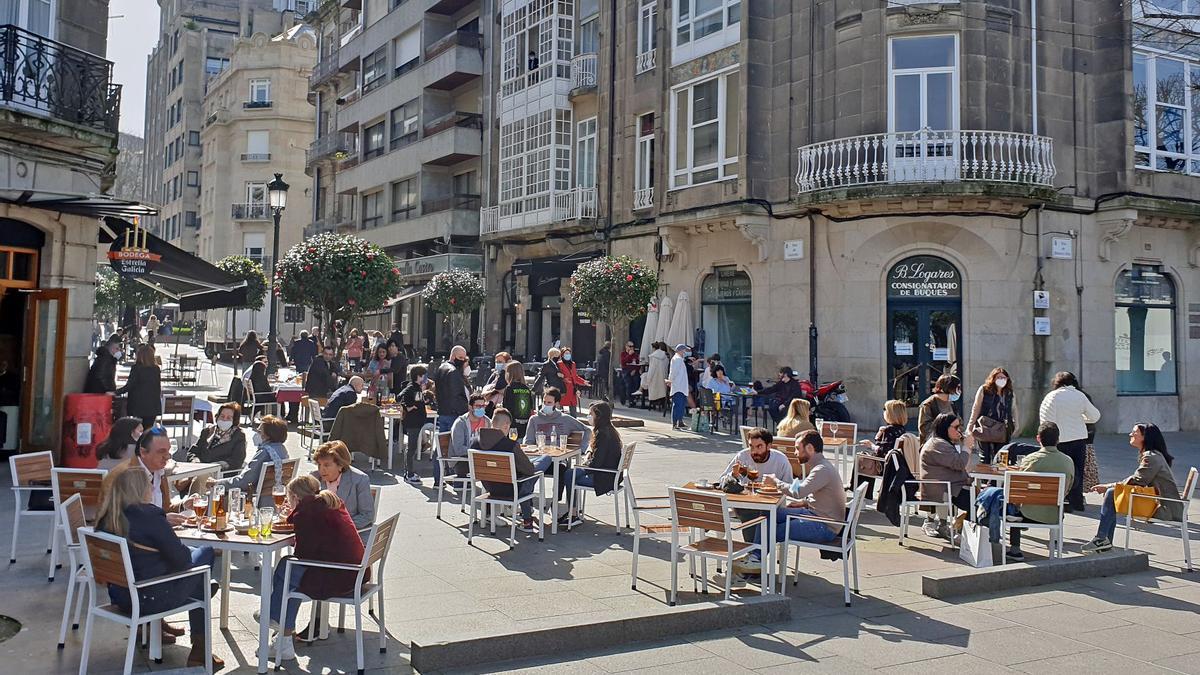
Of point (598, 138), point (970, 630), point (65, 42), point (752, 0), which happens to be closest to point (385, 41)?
point (598, 138)

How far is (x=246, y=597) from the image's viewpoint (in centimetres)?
687

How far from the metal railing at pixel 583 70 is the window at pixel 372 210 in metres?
14.1

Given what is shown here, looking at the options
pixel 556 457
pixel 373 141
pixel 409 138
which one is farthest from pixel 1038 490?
pixel 373 141

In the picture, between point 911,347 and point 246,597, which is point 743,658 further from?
point 911,347

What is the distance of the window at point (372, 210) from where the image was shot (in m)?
38.2

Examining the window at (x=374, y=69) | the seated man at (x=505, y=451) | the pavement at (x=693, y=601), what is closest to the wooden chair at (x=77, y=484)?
the pavement at (x=693, y=601)

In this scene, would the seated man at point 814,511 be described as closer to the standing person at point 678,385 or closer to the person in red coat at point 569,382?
the person in red coat at point 569,382

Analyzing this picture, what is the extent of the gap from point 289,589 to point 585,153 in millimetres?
22193

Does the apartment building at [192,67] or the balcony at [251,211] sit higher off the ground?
the apartment building at [192,67]

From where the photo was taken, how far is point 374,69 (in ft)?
126

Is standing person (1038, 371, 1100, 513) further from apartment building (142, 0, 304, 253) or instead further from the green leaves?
apartment building (142, 0, 304, 253)

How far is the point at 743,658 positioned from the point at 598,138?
21.2 meters

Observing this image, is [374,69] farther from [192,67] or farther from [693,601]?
[693,601]

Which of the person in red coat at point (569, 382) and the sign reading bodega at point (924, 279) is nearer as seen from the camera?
the person in red coat at point (569, 382)
